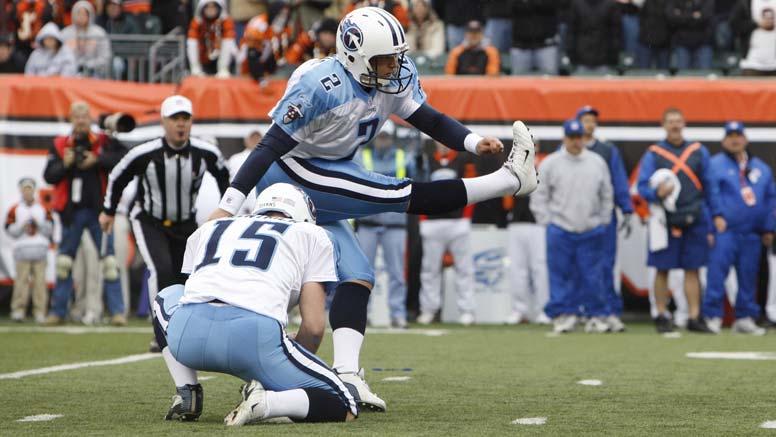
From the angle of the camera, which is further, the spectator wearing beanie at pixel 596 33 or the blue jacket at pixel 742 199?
the spectator wearing beanie at pixel 596 33

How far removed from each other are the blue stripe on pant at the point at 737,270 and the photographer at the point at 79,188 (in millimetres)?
5795

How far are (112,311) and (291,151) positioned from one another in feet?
23.5

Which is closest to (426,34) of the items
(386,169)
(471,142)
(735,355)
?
(386,169)

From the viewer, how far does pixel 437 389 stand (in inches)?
290

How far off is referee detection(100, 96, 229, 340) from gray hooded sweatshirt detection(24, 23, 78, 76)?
6.34 m

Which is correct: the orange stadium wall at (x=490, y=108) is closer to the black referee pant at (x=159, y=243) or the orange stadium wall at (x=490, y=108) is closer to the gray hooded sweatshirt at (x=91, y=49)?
the gray hooded sweatshirt at (x=91, y=49)

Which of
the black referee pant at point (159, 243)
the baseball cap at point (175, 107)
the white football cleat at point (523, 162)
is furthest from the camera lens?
the baseball cap at point (175, 107)

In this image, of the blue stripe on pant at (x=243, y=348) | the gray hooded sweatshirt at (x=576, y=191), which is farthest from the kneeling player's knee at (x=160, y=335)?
→ the gray hooded sweatshirt at (x=576, y=191)

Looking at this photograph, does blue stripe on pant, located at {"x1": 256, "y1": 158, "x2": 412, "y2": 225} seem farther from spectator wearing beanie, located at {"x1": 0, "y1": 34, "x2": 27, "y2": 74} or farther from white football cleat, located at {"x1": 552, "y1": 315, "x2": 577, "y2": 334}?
spectator wearing beanie, located at {"x1": 0, "y1": 34, "x2": 27, "y2": 74}

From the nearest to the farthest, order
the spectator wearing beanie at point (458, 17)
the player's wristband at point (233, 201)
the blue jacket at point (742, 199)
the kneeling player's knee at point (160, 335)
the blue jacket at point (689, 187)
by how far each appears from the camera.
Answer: the kneeling player's knee at point (160, 335), the player's wristband at point (233, 201), the blue jacket at point (689, 187), the blue jacket at point (742, 199), the spectator wearing beanie at point (458, 17)

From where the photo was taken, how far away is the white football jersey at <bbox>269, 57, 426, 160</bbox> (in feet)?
20.7

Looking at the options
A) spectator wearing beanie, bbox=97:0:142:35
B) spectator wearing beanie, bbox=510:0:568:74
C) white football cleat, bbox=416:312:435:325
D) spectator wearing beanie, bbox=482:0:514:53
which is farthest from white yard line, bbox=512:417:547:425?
spectator wearing beanie, bbox=97:0:142:35

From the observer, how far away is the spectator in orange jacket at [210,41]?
A: 15.5m

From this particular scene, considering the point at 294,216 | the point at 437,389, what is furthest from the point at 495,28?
the point at 294,216
